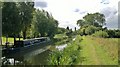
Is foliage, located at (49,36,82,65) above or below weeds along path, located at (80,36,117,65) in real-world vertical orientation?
above

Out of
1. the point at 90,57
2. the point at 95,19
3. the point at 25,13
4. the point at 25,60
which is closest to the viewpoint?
the point at 90,57

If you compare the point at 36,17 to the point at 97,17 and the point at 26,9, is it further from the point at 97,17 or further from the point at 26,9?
the point at 97,17

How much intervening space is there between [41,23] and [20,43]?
101 feet

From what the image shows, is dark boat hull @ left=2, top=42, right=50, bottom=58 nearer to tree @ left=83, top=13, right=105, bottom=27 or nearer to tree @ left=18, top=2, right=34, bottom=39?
tree @ left=18, top=2, right=34, bottom=39

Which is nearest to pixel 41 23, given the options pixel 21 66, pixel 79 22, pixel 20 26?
pixel 20 26

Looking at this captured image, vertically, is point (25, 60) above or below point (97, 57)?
below

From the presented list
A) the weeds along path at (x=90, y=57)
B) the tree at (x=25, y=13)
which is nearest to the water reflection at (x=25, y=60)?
the weeds along path at (x=90, y=57)

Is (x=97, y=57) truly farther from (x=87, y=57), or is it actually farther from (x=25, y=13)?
(x=25, y=13)

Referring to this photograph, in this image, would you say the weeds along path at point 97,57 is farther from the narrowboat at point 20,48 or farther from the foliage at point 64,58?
the narrowboat at point 20,48

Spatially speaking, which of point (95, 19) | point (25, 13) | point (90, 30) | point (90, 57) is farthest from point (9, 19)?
point (95, 19)

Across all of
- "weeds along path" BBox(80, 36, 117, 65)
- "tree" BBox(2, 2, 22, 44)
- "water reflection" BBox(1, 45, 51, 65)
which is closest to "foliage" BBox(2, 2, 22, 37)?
"tree" BBox(2, 2, 22, 44)

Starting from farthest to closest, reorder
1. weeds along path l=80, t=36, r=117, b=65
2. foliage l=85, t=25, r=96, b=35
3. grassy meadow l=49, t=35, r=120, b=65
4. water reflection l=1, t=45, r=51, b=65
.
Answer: foliage l=85, t=25, r=96, b=35 < water reflection l=1, t=45, r=51, b=65 < weeds along path l=80, t=36, r=117, b=65 < grassy meadow l=49, t=35, r=120, b=65

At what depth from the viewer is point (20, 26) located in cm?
3938

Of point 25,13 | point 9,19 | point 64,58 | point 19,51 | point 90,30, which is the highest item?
point 25,13
